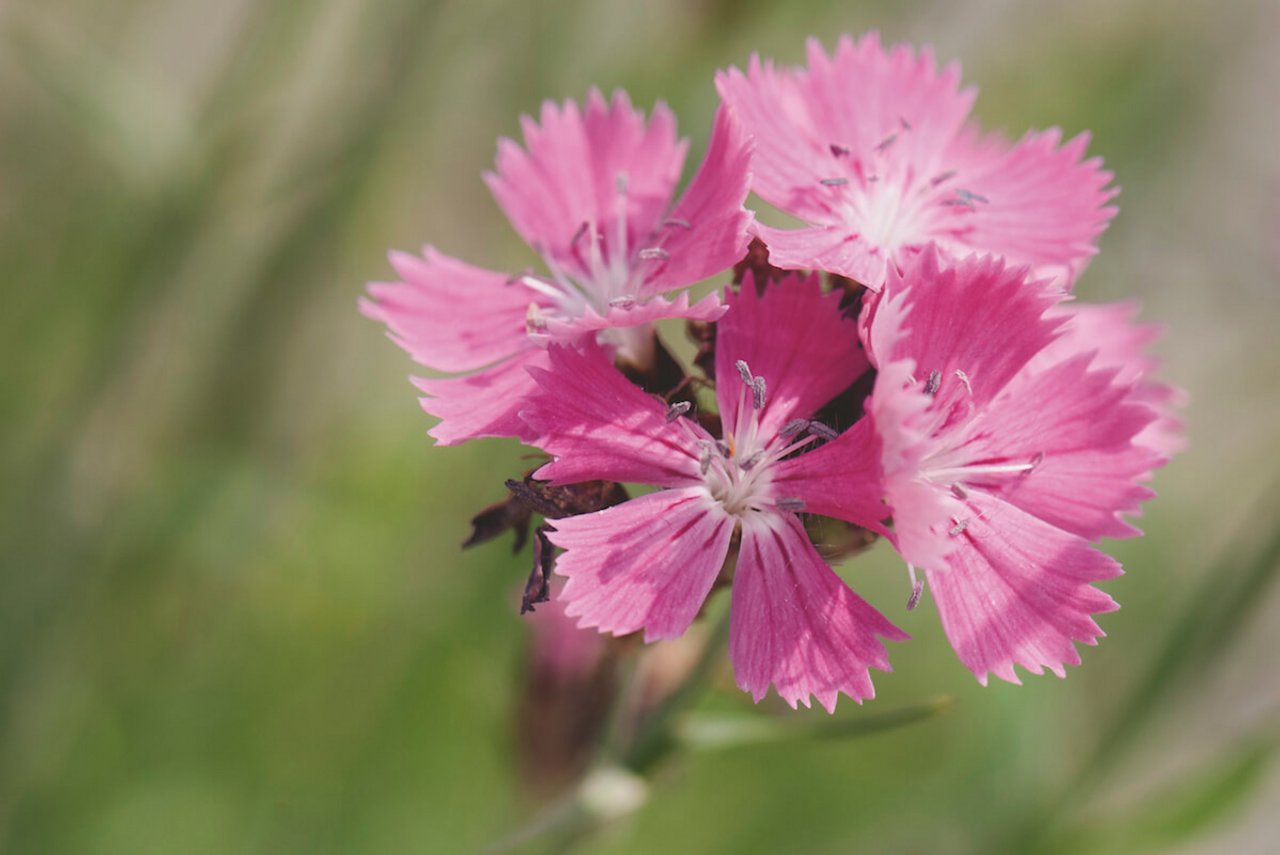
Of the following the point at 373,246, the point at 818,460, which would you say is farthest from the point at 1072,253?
the point at 373,246

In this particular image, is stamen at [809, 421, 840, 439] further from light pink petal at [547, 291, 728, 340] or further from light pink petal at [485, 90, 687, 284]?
light pink petal at [485, 90, 687, 284]

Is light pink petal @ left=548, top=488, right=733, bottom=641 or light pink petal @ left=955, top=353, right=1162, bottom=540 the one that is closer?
light pink petal @ left=548, top=488, right=733, bottom=641

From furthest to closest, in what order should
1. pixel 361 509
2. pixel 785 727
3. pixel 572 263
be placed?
1. pixel 361 509
2. pixel 572 263
3. pixel 785 727

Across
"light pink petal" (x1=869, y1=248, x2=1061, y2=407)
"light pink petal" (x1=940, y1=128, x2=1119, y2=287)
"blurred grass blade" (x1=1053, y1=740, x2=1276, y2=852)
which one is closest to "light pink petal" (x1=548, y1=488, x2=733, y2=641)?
"light pink petal" (x1=869, y1=248, x2=1061, y2=407)

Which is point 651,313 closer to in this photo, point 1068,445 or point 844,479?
point 844,479

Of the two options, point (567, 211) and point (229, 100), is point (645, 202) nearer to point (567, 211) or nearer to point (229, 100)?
point (567, 211)

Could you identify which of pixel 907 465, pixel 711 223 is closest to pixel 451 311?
pixel 711 223
